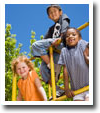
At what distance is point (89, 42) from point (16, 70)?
2.58 feet

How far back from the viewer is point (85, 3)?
213 centimetres

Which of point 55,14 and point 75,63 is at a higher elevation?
point 55,14

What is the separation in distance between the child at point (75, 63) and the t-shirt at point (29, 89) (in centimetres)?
31

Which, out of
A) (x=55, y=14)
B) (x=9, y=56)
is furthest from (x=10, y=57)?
(x=55, y=14)

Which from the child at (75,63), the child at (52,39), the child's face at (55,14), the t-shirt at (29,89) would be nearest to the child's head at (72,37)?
the child at (75,63)

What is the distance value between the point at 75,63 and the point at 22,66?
21.6 inches

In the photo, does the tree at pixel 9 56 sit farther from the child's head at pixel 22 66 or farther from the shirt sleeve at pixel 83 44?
the shirt sleeve at pixel 83 44

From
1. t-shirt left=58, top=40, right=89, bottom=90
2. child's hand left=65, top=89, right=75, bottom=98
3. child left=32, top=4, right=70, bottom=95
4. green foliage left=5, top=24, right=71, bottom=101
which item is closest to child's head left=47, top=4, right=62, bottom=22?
child left=32, top=4, right=70, bottom=95

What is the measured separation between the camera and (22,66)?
7.05ft

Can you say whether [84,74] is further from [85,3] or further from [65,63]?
[85,3]

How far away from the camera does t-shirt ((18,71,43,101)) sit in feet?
6.71

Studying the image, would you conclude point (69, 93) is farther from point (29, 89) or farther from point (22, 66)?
point (22, 66)

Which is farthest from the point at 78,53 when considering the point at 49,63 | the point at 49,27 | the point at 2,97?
the point at 2,97
